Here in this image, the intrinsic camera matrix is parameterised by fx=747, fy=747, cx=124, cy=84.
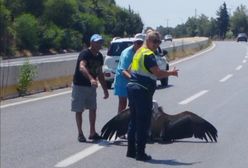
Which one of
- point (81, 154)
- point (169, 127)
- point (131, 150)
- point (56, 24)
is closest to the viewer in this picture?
point (131, 150)

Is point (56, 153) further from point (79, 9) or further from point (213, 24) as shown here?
point (213, 24)

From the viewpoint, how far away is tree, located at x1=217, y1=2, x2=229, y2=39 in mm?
156962

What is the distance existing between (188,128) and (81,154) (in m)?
1.98

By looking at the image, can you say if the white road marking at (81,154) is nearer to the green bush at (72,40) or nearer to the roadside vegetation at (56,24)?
the roadside vegetation at (56,24)

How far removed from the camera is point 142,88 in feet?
34.9

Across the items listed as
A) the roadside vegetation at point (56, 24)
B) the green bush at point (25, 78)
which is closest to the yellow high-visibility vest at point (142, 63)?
the green bush at point (25, 78)

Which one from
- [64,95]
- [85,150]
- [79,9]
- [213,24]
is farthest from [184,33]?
[85,150]

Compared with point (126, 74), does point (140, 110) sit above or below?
below

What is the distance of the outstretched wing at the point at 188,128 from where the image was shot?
1206 cm

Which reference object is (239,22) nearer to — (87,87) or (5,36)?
(5,36)

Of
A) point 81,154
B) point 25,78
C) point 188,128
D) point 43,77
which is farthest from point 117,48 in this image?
point 81,154

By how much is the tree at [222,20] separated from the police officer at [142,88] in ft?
483

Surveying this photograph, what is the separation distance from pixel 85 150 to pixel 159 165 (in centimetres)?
178

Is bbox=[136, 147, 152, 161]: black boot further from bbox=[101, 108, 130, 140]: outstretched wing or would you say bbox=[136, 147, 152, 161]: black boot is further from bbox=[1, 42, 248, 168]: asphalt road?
bbox=[101, 108, 130, 140]: outstretched wing
